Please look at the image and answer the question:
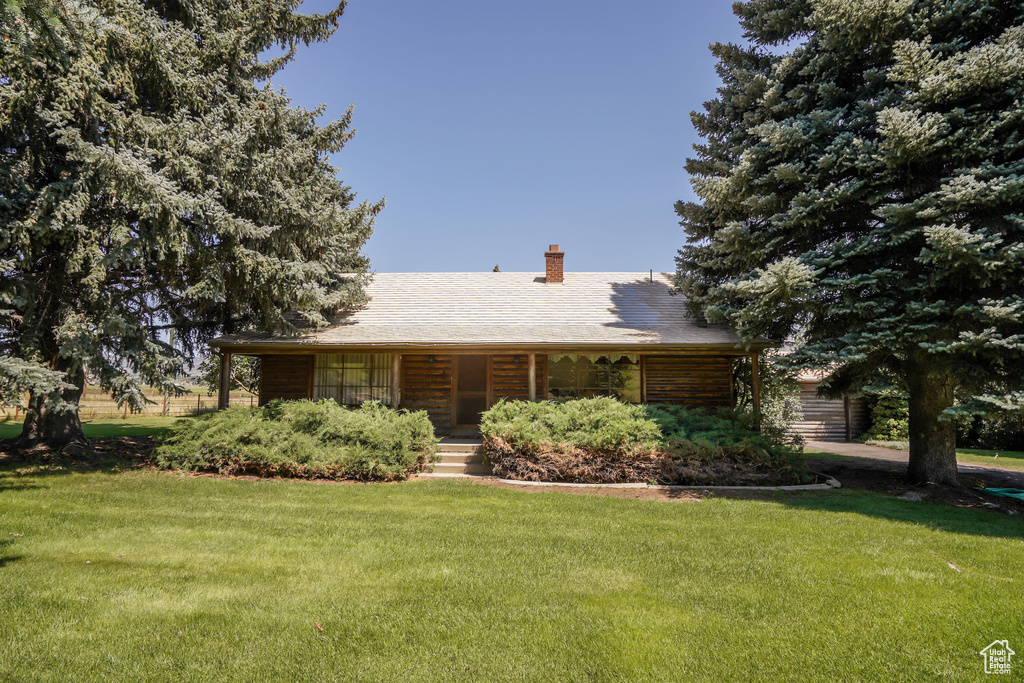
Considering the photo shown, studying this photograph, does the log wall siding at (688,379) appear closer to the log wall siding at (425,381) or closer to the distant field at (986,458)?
the distant field at (986,458)

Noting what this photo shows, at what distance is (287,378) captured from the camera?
14.2 metres

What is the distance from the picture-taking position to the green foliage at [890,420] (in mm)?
18094

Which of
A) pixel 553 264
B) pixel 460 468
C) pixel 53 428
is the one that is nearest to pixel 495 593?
pixel 460 468

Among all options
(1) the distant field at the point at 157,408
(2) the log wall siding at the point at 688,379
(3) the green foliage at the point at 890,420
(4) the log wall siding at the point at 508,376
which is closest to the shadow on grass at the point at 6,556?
(4) the log wall siding at the point at 508,376

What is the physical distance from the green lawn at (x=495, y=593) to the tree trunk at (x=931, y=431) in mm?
2617

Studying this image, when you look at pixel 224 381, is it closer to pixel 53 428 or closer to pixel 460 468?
pixel 53 428

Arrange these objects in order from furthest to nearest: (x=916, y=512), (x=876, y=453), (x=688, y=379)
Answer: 1. (x=876, y=453)
2. (x=688, y=379)
3. (x=916, y=512)

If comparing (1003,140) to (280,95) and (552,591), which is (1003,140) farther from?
(280,95)

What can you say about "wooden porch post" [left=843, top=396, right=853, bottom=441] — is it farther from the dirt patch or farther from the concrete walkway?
the dirt patch

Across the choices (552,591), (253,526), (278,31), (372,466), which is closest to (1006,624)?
(552,591)

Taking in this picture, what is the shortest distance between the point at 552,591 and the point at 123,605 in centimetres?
311

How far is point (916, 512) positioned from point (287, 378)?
44.3ft

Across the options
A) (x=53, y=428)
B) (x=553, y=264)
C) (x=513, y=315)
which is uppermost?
(x=553, y=264)

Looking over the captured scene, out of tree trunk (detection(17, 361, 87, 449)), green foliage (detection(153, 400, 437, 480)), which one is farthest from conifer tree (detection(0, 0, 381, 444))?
green foliage (detection(153, 400, 437, 480))
